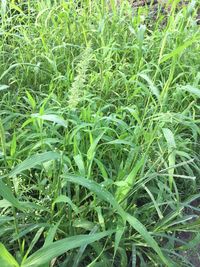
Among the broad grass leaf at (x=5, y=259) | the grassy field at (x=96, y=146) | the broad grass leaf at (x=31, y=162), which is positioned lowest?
the grassy field at (x=96, y=146)

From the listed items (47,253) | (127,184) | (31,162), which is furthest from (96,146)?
(47,253)

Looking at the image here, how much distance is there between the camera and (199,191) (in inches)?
77.5

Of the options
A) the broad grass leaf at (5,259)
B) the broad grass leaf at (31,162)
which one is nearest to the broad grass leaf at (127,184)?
the broad grass leaf at (31,162)

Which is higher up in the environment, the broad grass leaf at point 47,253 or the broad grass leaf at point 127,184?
the broad grass leaf at point 47,253

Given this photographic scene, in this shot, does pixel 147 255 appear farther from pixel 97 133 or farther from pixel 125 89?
pixel 125 89

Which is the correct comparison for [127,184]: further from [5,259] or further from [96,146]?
[5,259]

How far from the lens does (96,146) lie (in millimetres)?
1679

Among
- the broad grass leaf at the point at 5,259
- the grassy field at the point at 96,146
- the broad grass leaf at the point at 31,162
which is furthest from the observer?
the grassy field at the point at 96,146

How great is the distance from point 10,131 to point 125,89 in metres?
0.66

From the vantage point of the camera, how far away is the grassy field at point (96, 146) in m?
1.34

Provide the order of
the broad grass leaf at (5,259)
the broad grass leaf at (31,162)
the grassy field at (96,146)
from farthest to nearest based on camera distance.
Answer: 1. the grassy field at (96,146)
2. the broad grass leaf at (31,162)
3. the broad grass leaf at (5,259)

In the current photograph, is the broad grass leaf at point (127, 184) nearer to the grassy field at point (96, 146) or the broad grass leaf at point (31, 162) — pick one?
the grassy field at point (96, 146)

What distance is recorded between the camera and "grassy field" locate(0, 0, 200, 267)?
134cm

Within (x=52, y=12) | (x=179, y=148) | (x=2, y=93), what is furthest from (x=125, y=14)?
(x=179, y=148)
